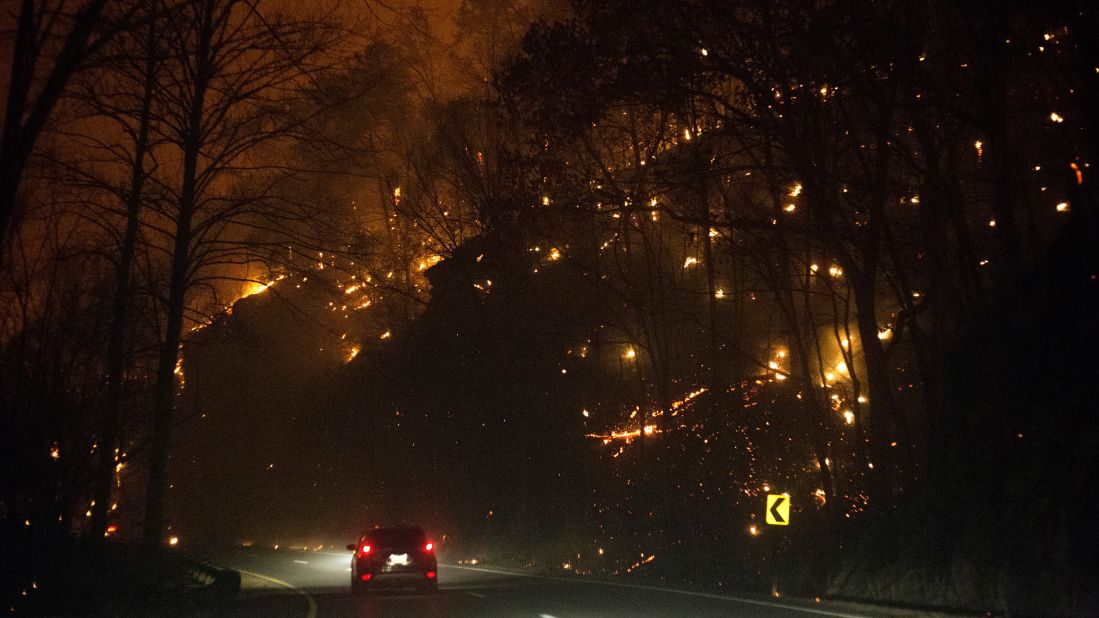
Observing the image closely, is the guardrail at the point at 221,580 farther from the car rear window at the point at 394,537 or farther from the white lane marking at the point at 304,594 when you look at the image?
the car rear window at the point at 394,537

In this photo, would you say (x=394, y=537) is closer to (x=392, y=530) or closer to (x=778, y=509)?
(x=392, y=530)

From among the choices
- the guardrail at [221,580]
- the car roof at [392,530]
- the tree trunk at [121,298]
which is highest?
the tree trunk at [121,298]

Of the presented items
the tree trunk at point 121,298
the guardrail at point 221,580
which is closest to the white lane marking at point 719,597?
the guardrail at point 221,580

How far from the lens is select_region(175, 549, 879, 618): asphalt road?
655 inches

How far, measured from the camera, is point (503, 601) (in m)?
19.8

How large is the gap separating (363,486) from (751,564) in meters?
31.8

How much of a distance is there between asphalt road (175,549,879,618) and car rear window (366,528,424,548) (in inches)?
44.5

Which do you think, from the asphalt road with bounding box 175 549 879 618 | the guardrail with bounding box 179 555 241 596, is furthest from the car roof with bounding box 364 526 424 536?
the guardrail with bounding box 179 555 241 596

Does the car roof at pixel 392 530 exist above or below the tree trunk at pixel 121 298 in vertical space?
below

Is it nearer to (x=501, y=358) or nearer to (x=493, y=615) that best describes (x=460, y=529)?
(x=501, y=358)

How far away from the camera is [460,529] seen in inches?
1773

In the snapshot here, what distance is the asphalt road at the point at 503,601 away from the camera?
16.6 meters

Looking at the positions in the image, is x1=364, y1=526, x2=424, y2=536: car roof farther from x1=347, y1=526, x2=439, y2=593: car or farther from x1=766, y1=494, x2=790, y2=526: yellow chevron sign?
x1=766, y1=494, x2=790, y2=526: yellow chevron sign

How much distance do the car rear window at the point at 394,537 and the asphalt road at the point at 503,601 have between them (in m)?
1.13
